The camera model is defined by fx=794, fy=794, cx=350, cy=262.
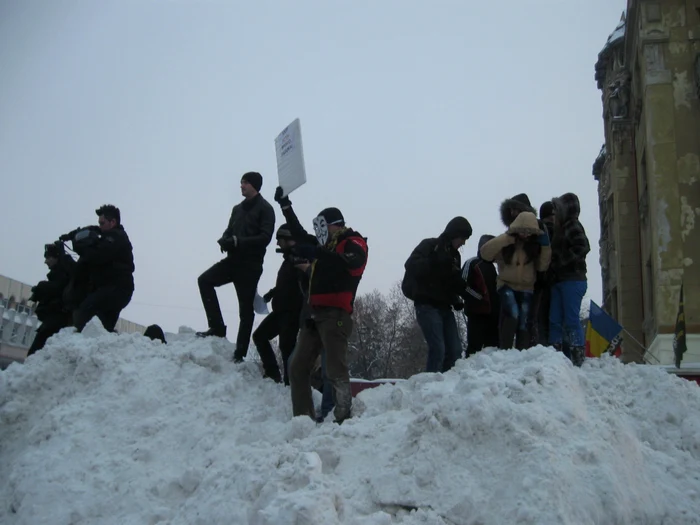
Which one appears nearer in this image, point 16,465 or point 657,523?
point 657,523

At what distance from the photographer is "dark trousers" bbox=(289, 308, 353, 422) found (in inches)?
252

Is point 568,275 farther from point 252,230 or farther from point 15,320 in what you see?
point 15,320

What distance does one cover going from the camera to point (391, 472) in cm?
501

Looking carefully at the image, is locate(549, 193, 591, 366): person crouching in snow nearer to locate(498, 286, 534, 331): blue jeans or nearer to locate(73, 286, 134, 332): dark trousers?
locate(498, 286, 534, 331): blue jeans

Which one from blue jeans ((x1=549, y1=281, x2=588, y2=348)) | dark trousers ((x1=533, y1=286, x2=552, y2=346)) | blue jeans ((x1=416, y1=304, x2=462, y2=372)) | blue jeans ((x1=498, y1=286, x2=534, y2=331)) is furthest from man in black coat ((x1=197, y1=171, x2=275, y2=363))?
blue jeans ((x1=549, y1=281, x2=588, y2=348))

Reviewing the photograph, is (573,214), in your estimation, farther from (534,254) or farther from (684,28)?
(684,28)

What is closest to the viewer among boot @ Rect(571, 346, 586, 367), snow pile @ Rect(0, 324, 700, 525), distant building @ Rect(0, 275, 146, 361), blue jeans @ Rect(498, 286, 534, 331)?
snow pile @ Rect(0, 324, 700, 525)

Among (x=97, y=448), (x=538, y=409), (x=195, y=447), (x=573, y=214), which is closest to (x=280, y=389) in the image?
(x=195, y=447)

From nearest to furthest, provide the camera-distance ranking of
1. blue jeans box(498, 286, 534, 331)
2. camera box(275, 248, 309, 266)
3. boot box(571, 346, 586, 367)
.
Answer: boot box(571, 346, 586, 367) < camera box(275, 248, 309, 266) < blue jeans box(498, 286, 534, 331)

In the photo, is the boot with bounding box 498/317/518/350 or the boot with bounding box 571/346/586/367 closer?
the boot with bounding box 571/346/586/367

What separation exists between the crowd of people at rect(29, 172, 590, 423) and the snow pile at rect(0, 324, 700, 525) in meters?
0.59

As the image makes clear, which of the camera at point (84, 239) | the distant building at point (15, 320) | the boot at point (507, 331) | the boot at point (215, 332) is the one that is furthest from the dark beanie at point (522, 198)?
the distant building at point (15, 320)

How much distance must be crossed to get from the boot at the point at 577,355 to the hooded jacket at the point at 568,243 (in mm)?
659

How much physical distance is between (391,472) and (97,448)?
249cm
